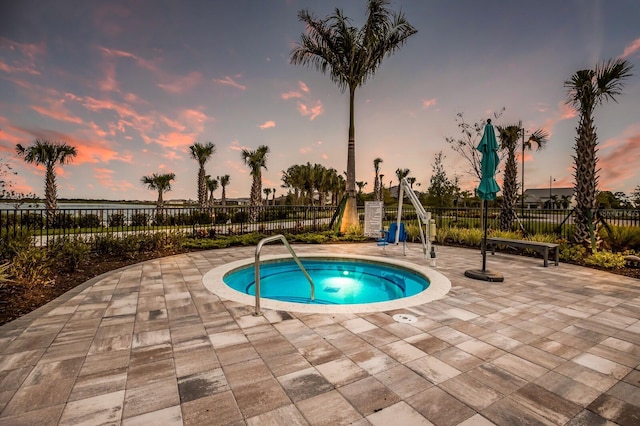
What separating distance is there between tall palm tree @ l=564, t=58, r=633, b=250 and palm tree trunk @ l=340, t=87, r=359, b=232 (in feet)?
24.8

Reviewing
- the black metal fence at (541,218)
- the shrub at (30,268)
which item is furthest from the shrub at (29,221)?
the black metal fence at (541,218)

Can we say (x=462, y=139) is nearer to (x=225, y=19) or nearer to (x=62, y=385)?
(x=225, y=19)

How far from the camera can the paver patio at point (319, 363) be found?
1863mm

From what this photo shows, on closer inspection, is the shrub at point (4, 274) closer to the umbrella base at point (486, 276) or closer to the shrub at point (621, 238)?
the umbrella base at point (486, 276)

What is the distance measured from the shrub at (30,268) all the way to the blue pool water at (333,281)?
10.2ft

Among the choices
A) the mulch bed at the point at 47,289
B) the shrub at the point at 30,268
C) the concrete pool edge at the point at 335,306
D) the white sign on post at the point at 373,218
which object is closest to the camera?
the mulch bed at the point at 47,289

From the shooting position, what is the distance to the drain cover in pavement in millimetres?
3508

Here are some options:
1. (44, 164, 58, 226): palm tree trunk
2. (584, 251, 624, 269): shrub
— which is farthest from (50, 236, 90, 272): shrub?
(44, 164, 58, 226): palm tree trunk

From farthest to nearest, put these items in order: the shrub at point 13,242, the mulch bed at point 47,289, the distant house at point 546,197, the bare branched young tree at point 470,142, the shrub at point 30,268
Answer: the distant house at point 546,197, the bare branched young tree at point 470,142, the shrub at point 13,242, the shrub at point 30,268, the mulch bed at point 47,289

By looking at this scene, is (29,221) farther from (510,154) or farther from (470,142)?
(510,154)

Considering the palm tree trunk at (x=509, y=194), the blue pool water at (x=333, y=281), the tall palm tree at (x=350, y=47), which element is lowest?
the blue pool water at (x=333, y=281)

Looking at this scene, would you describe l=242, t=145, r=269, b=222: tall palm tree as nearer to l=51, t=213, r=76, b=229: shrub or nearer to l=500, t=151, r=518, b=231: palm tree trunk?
l=51, t=213, r=76, b=229: shrub

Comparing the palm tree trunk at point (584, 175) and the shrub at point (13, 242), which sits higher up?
the palm tree trunk at point (584, 175)

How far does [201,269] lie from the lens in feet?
20.8
